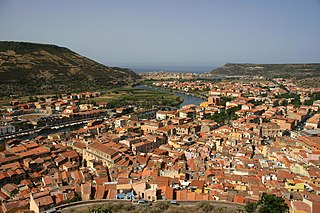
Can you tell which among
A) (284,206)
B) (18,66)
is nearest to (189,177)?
(284,206)

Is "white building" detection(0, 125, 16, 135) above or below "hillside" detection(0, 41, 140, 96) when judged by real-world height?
below

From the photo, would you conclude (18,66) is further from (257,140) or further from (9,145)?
(257,140)

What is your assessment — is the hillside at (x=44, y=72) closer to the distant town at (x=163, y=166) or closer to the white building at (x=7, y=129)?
the white building at (x=7, y=129)

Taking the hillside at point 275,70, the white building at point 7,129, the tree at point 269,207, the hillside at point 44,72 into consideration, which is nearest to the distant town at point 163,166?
the white building at point 7,129

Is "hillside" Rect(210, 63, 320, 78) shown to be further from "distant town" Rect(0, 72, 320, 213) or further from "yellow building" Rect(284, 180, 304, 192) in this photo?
"yellow building" Rect(284, 180, 304, 192)

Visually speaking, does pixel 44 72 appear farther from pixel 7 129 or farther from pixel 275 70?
pixel 275 70

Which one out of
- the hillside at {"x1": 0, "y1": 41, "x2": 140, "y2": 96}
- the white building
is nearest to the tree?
the white building
